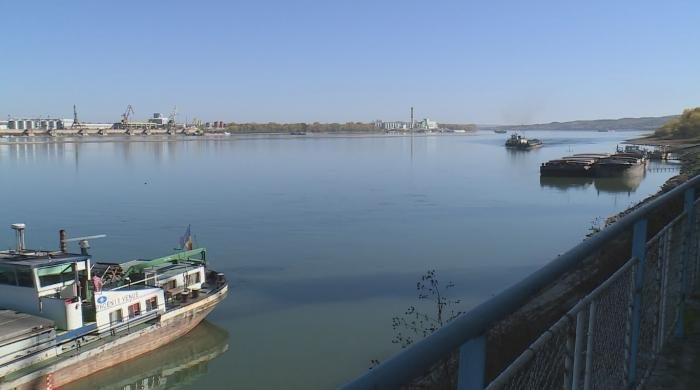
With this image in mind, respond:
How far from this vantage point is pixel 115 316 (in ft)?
49.2

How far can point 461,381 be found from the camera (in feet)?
5.85

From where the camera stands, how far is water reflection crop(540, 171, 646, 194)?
51066mm

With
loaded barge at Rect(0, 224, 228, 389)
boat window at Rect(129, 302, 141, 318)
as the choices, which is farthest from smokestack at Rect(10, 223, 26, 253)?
boat window at Rect(129, 302, 141, 318)

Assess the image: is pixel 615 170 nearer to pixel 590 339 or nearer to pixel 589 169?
pixel 589 169

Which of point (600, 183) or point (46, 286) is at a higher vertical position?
point (46, 286)

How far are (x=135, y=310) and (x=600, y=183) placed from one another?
164ft

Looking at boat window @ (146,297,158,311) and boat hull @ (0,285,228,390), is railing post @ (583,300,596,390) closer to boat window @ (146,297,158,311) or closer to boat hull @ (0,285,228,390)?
boat hull @ (0,285,228,390)

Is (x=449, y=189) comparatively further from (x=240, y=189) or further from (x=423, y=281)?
(x=423, y=281)

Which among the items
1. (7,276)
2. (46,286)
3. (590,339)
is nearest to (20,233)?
(7,276)

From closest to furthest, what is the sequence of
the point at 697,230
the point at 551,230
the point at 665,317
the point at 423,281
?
the point at 665,317 < the point at 697,230 < the point at 423,281 < the point at 551,230

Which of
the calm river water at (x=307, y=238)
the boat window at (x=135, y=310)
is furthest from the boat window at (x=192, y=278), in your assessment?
the boat window at (x=135, y=310)

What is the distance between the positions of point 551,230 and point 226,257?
16923mm

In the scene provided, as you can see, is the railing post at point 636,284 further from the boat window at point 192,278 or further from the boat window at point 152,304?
the boat window at point 192,278

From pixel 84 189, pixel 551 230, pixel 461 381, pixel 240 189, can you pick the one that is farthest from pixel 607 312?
pixel 84 189
